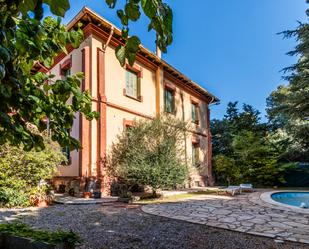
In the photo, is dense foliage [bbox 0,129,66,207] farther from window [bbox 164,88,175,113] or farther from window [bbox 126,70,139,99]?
window [bbox 164,88,175,113]

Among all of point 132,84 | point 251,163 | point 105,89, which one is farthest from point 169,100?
point 251,163

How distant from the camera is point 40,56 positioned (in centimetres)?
186

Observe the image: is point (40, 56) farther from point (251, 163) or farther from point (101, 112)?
point (251, 163)

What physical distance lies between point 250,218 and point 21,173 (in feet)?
23.4

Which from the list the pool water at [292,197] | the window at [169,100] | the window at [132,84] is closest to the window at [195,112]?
the window at [169,100]

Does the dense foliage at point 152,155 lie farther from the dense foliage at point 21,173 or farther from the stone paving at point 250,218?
the dense foliage at point 21,173

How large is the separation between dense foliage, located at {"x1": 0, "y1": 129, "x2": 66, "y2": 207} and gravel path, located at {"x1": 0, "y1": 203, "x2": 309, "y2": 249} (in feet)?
3.00

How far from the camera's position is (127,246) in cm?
423

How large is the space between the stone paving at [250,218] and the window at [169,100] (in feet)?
27.7

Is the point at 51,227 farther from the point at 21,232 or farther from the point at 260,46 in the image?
the point at 260,46

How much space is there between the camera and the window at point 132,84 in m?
13.5

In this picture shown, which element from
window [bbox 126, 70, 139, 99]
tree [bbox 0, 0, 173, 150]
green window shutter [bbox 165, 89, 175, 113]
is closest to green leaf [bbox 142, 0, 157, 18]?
tree [bbox 0, 0, 173, 150]

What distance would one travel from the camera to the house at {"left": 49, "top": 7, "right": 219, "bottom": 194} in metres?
11.0

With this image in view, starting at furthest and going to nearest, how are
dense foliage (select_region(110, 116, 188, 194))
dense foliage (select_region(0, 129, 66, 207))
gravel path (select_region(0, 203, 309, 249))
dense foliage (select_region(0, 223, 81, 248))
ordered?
dense foliage (select_region(110, 116, 188, 194)) < dense foliage (select_region(0, 129, 66, 207)) < gravel path (select_region(0, 203, 309, 249)) < dense foliage (select_region(0, 223, 81, 248))
